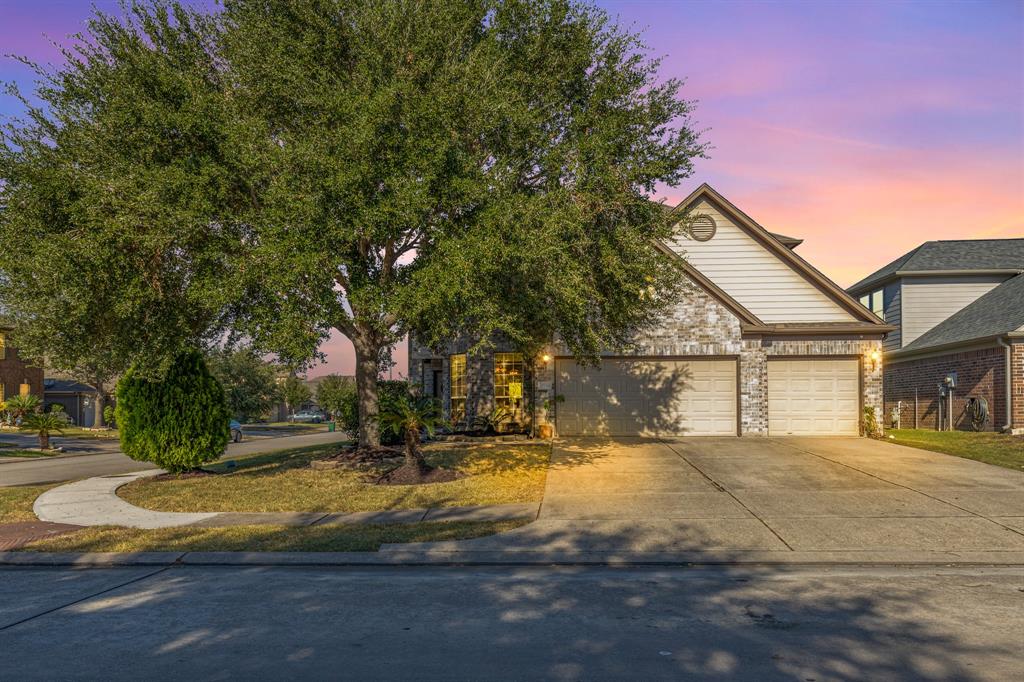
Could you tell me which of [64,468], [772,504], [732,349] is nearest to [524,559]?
Result: [772,504]

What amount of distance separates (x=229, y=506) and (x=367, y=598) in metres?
6.39

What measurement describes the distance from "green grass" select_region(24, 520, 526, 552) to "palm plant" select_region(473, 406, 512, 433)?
41.0ft

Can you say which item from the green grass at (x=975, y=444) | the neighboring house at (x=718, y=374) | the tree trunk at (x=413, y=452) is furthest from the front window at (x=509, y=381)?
the green grass at (x=975, y=444)

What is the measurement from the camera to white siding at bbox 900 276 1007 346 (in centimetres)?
3234

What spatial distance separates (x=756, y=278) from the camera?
79.9 feet

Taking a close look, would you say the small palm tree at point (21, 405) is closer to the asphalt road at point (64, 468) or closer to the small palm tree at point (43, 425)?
the small palm tree at point (43, 425)

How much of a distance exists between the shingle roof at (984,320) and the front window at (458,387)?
1721 cm

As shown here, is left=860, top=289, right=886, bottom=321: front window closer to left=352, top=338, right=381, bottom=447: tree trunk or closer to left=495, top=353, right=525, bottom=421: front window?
left=495, top=353, right=525, bottom=421: front window

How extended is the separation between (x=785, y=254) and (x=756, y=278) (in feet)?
3.77

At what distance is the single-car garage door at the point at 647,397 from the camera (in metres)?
23.0

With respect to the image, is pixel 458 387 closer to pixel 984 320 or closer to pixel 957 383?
pixel 957 383

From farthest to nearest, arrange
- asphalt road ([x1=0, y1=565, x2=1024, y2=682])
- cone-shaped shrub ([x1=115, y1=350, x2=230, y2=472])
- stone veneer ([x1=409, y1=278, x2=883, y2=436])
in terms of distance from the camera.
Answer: stone veneer ([x1=409, y1=278, x2=883, y2=436]) → cone-shaped shrub ([x1=115, y1=350, x2=230, y2=472]) → asphalt road ([x1=0, y1=565, x2=1024, y2=682])

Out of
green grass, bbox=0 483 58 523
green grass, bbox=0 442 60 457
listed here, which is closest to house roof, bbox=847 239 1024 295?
green grass, bbox=0 483 58 523

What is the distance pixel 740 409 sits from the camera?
22.8 m
